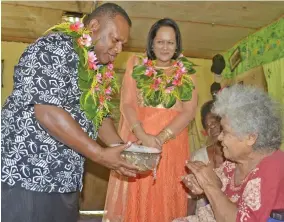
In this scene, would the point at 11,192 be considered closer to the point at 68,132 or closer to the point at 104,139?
the point at 68,132

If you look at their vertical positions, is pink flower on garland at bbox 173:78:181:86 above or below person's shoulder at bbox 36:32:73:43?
above

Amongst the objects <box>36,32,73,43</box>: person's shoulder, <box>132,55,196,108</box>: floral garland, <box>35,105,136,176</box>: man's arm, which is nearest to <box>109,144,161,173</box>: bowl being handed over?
<box>35,105,136,176</box>: man's arm

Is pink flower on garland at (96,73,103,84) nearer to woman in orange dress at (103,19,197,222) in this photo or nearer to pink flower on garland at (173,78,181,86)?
woman in orange dress at (103,19,197,222)

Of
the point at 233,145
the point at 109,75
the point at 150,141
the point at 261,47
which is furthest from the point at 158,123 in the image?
the point at 261,47

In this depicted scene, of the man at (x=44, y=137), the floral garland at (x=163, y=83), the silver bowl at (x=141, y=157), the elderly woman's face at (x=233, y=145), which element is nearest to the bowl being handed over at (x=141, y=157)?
the silver bowl at (x=141, y=157)

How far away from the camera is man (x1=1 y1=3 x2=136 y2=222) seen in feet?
5.55

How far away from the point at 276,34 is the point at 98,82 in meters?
3.56

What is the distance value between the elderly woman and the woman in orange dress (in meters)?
0.81

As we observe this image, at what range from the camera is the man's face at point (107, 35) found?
202cm

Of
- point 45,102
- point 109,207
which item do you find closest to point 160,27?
point 109,207

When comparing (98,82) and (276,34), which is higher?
(276,34)

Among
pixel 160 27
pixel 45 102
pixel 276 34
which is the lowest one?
pixel 45 102

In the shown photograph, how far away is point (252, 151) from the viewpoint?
201cm

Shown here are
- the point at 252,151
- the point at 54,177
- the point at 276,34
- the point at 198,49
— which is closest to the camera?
the point at 54,177
